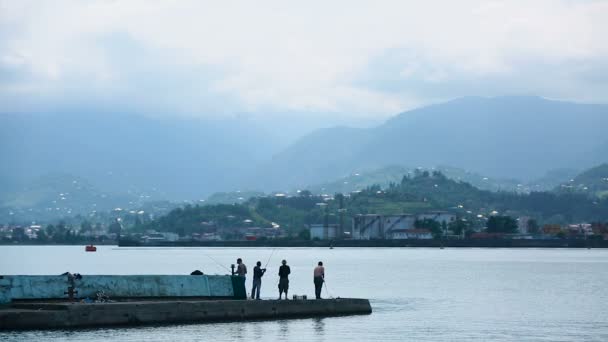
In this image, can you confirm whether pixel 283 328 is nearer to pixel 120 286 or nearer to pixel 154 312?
pixel 154 312

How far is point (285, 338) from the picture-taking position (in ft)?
143

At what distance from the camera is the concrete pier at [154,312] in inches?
1724

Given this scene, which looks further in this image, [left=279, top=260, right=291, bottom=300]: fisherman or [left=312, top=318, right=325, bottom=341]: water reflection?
[left=279, top=260, right=291, bottom=300]: fisherman

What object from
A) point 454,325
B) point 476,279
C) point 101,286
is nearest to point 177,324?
point 101,286

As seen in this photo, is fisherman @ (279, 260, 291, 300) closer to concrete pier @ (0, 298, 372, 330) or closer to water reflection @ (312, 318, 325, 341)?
concrete pier @ (0, 298, 372, 330)

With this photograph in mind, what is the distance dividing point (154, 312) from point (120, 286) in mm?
4188

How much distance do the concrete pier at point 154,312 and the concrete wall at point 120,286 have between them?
73 cm

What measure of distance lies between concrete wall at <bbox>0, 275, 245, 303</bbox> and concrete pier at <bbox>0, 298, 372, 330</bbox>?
727mm

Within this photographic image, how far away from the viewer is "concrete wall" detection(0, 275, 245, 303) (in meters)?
47.4

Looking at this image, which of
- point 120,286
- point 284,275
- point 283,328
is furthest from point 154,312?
point 284,275

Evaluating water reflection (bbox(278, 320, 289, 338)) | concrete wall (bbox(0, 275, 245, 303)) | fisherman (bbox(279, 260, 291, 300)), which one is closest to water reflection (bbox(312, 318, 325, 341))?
water reflection (bbox(278, 320, 289, 338))

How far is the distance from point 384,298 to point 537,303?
9.39m

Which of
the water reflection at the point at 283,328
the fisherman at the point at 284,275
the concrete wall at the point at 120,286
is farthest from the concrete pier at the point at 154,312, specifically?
the fisherman at the point at 284,275

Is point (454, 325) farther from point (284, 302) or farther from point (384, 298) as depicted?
point (384, 298)
